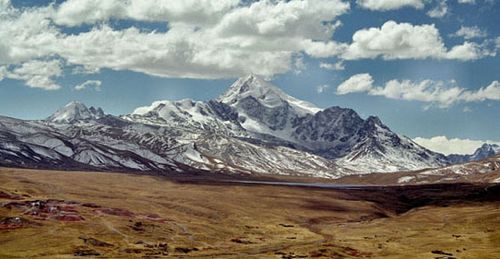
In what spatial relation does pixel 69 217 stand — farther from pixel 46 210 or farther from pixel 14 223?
pixel 14 223

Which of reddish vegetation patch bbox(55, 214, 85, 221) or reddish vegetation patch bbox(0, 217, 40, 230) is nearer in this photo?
reddish vegetation patch bbox(0, 217, 40, 230)

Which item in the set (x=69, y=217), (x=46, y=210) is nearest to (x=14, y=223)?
(x=69, y=217)

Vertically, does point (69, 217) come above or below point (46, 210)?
below

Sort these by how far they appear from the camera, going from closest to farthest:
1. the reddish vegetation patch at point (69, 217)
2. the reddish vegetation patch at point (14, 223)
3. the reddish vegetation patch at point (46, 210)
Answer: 1. the reddish vegetation patch at point (14, 223)
2. the reddish vegetation patch at point (69, 217)
3. the reddish vegetation patch at point (46, 210)

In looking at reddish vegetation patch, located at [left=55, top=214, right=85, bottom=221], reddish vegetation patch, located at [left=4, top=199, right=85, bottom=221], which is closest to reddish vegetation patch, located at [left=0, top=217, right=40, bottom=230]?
reddish vegetation patch, located at [left=4, top=199, right=85, bottom=221]

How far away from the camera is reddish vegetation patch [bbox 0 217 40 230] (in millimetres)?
161012

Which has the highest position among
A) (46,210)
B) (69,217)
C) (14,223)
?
(46,210)

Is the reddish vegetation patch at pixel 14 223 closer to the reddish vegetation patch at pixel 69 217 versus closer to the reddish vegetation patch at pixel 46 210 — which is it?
the reddish vegetation patch at pixel 46 210

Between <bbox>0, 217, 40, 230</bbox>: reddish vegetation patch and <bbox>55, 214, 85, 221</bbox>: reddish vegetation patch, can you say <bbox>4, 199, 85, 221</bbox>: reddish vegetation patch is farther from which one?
<bbox>0, 217, 40, 230</bbox>: reddish vegetation patch

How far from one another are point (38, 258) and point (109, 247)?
2412 cm

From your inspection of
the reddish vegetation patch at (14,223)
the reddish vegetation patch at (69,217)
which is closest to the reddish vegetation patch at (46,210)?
the reddish vegetation patch at (69,217)

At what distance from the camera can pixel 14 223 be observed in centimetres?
16512

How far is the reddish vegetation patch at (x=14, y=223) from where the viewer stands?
161012 millimetres

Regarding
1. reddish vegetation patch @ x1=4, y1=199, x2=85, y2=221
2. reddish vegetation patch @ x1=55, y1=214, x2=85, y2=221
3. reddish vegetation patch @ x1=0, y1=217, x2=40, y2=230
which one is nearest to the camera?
reddish vegetation patch @ x1=0, y1=217, x2=40, y2=230
